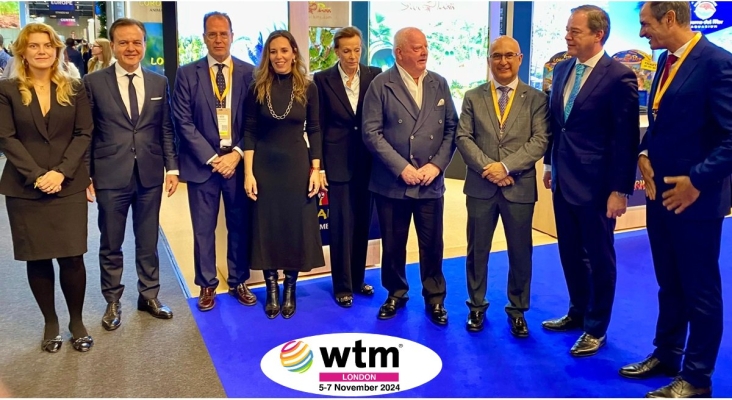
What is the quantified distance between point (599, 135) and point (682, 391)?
124 cm

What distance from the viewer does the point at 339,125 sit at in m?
3.81

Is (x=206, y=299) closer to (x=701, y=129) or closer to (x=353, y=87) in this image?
(x=353, y=87)

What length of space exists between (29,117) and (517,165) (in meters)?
2.51

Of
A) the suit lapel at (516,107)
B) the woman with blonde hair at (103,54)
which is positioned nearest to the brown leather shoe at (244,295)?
the suit lapel at (516,107)

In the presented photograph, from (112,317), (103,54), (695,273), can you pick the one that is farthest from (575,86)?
(103,54)

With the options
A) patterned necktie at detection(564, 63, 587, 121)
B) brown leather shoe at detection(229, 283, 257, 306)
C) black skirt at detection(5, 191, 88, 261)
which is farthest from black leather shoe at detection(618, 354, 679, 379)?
black skirt at detection(5, 191, 88, 261)

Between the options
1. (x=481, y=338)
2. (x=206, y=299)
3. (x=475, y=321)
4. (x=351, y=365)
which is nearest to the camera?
(x=351, y=365)

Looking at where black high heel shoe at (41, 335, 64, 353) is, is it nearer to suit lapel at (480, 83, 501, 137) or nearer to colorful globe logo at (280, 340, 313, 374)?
colorful globe logo at (280, 340, 313, 374)

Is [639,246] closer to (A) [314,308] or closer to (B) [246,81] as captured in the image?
(A) [314,308]

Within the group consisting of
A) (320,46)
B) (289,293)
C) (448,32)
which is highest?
(448,32)

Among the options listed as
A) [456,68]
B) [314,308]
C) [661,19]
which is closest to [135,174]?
[314,308]

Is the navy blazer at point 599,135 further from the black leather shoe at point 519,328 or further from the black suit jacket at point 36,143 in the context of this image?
the black suit jacket at point 36,143

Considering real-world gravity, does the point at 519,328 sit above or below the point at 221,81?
below

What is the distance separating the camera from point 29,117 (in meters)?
3.12
